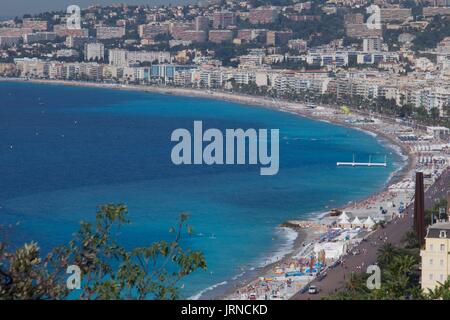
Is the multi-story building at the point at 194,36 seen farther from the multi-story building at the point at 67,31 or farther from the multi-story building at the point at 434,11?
the multi-story building at the point at 434,11

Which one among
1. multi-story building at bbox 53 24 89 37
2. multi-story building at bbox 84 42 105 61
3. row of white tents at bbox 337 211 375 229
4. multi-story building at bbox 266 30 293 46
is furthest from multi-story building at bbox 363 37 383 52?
row of white tents at bbox 337 211 375 229

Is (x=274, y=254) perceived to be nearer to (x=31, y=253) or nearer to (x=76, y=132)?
(x=31, y=253)

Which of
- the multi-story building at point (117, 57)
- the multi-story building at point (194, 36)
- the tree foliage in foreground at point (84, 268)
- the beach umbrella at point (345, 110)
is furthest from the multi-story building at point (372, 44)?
the tree foliage in foreground at point (84, 268)

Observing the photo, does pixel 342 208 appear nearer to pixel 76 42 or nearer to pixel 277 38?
pixel 277 38

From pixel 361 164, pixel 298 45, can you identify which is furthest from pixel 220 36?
pixel 361 164

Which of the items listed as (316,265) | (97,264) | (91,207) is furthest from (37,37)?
(97,264)
